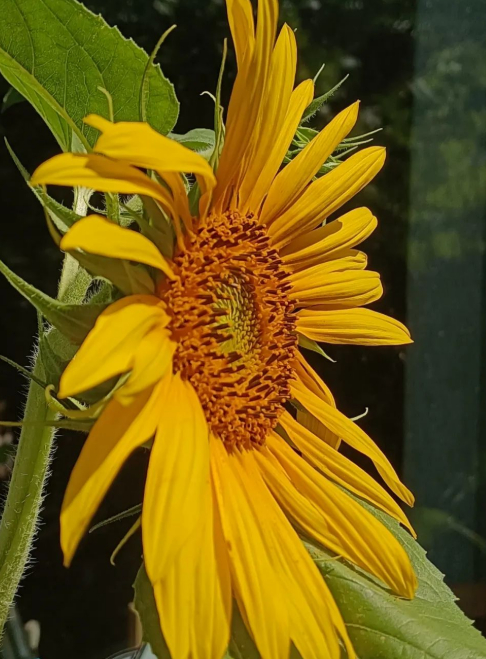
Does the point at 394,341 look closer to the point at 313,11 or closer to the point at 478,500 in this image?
the point at 313,11

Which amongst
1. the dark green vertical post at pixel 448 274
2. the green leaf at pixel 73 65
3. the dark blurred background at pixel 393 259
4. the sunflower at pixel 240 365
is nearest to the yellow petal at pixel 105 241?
the sunflower at pixel 240 365

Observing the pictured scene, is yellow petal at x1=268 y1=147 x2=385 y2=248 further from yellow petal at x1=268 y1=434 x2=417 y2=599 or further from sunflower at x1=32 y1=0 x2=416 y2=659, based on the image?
yellow petal at x1=268 y1=434 x2=417 y2=599

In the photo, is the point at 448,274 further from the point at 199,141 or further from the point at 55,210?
the point at 55,210

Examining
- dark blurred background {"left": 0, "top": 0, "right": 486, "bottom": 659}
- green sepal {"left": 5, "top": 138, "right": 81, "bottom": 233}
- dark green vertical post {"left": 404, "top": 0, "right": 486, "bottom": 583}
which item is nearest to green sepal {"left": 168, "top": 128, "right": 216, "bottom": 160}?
green sepal {"left": 5, "top": 138, "right": 81, "bottom": 233}

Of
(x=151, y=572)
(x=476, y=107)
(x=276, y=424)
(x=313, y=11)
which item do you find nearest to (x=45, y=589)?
(x=276, y=424)

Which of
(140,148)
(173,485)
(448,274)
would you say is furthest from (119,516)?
(448,274)

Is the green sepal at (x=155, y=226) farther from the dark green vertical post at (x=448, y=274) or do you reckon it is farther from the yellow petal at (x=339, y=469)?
the dark green vertical post at (x=448, y=274)
